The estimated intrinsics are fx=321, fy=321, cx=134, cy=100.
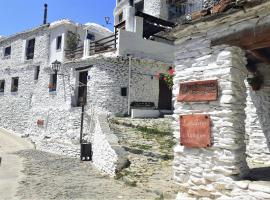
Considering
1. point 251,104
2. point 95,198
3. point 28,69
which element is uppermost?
point 28,69

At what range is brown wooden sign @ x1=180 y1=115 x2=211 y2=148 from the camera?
6.97 metres

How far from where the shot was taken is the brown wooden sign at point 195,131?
6973mm

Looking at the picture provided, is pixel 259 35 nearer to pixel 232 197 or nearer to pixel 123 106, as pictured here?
pixel 232 197

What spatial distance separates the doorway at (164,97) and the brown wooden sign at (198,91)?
49.1 feet

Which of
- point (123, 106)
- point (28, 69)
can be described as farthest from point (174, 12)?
point (28, 69)

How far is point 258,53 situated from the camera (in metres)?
8.10

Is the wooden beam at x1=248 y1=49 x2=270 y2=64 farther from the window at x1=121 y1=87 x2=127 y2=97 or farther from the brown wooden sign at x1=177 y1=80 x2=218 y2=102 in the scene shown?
the window at x1=121 y1=87 x2=127 y2=97

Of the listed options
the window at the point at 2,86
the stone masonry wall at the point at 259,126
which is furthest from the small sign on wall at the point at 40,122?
the stone masonry wall at the point at 259,126

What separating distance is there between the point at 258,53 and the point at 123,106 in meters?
13.2

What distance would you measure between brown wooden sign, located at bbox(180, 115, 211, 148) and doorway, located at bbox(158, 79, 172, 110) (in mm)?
15058

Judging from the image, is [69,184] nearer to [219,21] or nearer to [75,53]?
[219,21]

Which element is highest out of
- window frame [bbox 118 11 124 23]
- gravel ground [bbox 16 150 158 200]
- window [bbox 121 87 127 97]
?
window frame [bbox 118 11 124 23]

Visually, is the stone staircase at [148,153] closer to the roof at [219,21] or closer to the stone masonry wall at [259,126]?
the stone masonry wall at [259,126]

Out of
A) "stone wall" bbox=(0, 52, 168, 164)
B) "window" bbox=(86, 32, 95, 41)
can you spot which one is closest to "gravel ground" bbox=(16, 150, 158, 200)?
"stone wall" bbox=(0, 52, 168, 164)
